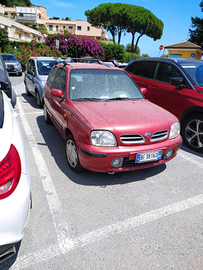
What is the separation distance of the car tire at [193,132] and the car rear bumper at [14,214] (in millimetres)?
3722

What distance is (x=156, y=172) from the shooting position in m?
3.43

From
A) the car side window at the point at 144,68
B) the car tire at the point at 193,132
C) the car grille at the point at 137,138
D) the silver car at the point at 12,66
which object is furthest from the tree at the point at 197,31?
the car grille at the point at 137,138

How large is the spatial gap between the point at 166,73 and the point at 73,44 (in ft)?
83.1

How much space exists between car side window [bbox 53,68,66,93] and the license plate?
1.86 metres

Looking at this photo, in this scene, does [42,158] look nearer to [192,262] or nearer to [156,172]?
[156,172]

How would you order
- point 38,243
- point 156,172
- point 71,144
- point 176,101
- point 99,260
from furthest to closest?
1. point 176,101
2. point 156,172
3. point 71,144
4. point 38,243
5. point 99,260

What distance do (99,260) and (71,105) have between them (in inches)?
86.0

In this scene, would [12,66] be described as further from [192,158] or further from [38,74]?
[192,158]

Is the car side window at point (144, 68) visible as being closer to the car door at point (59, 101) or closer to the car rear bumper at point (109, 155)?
the car door at point (59, 101)

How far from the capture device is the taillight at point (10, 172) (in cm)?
149

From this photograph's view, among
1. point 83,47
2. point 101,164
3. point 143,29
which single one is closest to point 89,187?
point 101,164

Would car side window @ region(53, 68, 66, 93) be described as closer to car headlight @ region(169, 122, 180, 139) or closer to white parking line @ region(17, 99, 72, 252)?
white parking line @ region(17, 99, 72, 252)

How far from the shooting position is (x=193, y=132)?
4.36m

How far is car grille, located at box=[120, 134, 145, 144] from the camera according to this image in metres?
2.70
